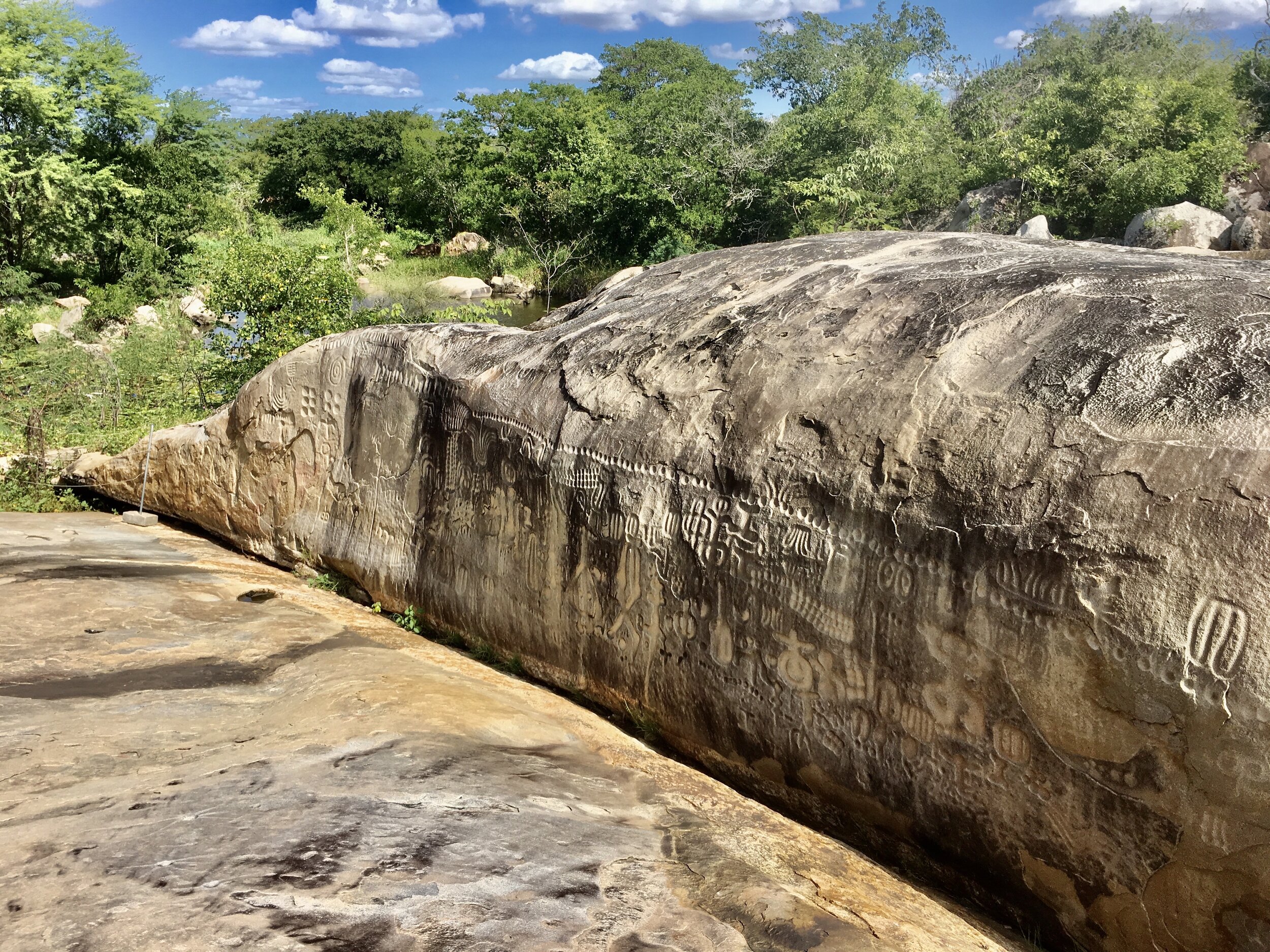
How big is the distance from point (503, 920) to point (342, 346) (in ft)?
14.3

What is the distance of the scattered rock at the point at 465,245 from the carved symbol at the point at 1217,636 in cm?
2645

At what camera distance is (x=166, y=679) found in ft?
14.1

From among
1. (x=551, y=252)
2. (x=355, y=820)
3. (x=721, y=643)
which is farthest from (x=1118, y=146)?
(x=355, y=820)

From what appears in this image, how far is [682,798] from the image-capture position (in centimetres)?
365

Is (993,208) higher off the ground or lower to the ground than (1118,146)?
lower

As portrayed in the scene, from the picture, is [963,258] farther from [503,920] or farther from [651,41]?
[651,41]

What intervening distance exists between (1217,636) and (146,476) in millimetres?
7343

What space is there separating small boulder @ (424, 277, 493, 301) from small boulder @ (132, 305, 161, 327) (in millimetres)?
6887

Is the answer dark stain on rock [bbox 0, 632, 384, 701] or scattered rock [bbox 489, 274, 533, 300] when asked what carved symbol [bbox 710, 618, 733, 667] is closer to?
dark stain on rock [bbox 0, 632, 384, 701]

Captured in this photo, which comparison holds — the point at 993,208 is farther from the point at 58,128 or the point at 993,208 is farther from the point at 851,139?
the point at 58,128

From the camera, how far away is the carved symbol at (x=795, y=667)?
11.5 feet

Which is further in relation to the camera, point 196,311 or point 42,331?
point 196,311

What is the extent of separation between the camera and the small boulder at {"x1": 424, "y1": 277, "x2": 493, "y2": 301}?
78.9 feet

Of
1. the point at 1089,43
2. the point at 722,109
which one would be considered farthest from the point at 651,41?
the point at 722,109
